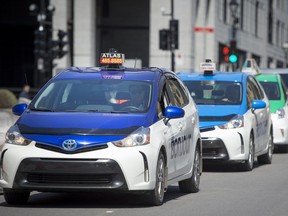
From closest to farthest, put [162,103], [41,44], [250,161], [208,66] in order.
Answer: [162,103], [250,161], [208,66], [41,44]

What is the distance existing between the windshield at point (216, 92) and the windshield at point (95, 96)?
5951 millimetres

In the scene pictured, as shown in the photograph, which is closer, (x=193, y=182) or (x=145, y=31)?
(x=193, y=182)

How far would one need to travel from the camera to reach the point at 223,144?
56.8 ft

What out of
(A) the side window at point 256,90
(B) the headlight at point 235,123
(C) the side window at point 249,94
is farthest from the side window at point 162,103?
(A) the side window at point 256,90

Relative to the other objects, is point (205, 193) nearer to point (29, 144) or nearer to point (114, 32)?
point (29, 144)

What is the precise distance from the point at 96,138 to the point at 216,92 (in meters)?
7.61

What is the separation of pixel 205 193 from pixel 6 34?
196ft

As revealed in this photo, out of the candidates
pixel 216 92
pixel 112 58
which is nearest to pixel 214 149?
pixel 216 92

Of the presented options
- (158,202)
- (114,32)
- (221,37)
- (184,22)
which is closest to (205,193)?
(158,202)

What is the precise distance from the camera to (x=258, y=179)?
1609cm

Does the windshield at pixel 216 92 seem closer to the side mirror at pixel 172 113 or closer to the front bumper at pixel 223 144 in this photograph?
the front bumper at pixel 223 144

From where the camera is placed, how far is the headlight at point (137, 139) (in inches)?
440

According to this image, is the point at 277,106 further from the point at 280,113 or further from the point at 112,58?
the point at 112,58

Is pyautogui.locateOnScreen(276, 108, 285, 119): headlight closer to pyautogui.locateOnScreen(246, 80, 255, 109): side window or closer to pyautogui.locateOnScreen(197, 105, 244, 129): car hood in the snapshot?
pyautogui.locateOnScreen(246, 80, 255, 109): side window
